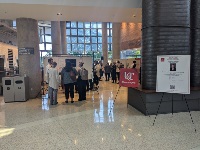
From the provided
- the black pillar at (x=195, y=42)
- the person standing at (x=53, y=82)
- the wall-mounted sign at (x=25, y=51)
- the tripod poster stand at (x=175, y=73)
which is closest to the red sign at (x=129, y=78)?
the tripod poster stand at (x=175, y=73)

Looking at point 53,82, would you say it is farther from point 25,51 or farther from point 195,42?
point 195,42

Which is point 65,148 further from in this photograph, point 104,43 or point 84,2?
point 104,43

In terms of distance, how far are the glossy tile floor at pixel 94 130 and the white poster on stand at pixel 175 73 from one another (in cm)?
83

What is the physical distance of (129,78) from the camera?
5.47 metres

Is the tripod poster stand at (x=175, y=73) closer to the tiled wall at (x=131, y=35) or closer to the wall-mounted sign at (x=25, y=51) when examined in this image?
the wall-mounted sign at (x=25, y=51)

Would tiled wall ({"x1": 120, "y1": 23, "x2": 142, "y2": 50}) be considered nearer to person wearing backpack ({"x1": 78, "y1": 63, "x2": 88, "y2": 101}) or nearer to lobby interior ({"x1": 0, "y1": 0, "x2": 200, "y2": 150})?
lobby interior ({"x1": 0, "y1": 0, "x2": 200, "y2": 150})

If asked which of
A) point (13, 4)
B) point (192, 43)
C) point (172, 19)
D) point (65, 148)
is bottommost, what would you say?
point (65, 148)

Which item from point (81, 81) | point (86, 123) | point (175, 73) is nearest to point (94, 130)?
point (86, 123)

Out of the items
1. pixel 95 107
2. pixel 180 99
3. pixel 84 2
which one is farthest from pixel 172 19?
pixel 95 107

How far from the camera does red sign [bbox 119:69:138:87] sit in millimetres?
5398

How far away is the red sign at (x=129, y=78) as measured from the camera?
5398mm

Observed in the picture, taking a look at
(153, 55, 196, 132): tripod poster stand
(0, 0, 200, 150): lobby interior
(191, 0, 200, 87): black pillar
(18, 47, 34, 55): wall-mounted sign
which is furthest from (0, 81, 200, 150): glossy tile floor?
(18, 47, 34, 55): wall-mounted sign

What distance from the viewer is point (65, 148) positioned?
132 inches

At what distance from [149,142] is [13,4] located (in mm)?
5643
